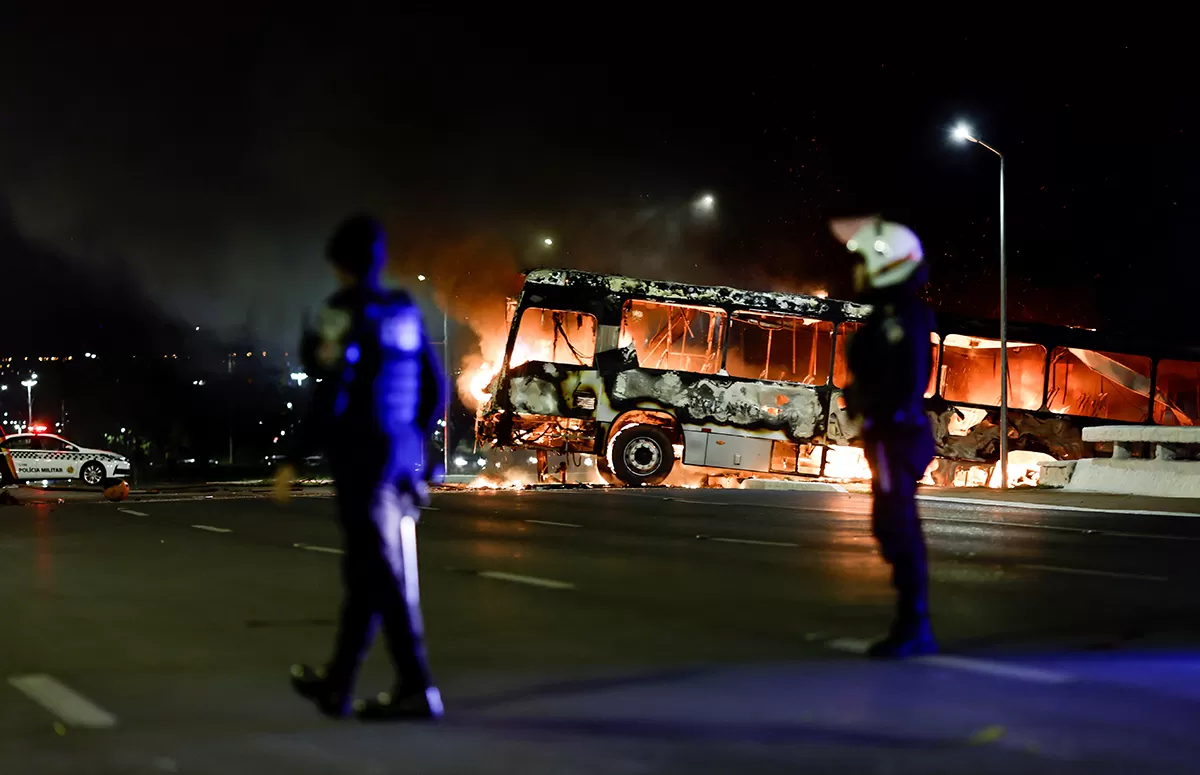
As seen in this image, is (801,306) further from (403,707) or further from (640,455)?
(403,707)

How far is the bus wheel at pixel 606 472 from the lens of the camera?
27234 millimetres

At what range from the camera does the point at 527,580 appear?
10.0m

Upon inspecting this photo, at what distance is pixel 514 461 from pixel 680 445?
3507 millimetres

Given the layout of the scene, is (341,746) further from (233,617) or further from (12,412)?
(12,412)

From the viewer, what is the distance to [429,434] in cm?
528

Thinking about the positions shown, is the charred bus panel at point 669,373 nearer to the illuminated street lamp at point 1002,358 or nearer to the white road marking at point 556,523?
the illuminated street lamp at point 1002,358

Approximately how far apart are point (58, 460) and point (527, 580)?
32.7m

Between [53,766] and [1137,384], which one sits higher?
[1137,384]

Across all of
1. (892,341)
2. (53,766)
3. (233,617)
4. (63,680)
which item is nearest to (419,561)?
(233,617)

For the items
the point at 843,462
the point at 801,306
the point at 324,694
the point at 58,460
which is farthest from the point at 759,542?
the point at 58,460

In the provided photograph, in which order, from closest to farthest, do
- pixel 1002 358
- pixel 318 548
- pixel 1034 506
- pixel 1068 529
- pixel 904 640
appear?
pixel 904 640 < pixel 318 548 < pixel 1068 529 < pixel 1034 506 < pixel 1002 358

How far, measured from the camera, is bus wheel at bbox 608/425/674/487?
2719 cm

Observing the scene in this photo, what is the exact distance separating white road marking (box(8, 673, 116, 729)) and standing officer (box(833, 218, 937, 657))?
3265 millimetres

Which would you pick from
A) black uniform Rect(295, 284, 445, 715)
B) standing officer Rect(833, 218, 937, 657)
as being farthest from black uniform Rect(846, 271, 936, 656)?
black uniform Rect(295, 284, 445, 715)
